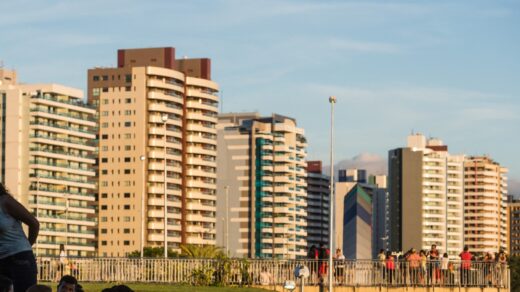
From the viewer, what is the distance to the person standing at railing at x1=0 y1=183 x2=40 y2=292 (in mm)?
14266

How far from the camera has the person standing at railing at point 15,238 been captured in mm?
14266

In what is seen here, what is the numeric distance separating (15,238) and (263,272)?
3877cm

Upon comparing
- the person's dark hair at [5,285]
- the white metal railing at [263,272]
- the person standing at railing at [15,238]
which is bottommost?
the white metal railing at [263,272]

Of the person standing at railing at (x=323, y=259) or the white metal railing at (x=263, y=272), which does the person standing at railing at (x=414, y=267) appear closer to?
the white metal railing at (x=263, y=272)

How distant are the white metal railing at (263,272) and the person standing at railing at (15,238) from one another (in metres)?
36.1

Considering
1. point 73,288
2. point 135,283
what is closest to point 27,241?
point 73,288

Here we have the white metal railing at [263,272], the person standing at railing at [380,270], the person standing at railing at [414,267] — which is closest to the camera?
the white metal railing at [263,272]

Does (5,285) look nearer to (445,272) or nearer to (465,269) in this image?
(445,272)

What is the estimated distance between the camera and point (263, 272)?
52.9 meters

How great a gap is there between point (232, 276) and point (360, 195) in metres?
139

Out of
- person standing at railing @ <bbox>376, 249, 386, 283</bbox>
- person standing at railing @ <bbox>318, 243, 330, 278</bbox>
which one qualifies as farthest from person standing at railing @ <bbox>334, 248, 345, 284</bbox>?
person standing at railing @ <bbox>376, 249, 386, 283</bbox>

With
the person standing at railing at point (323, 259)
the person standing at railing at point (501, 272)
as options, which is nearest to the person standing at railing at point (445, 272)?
the person standing at railing at point (501, 272)

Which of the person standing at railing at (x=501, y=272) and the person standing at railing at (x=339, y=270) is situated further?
the person standing at railing at (x=501, y=272)

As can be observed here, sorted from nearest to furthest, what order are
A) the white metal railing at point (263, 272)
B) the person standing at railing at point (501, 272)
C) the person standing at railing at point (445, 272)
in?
1. the white metal railing at point (263, 272)
2. the person standing at railing at point (445, 272)
3. the person standing at railing at point (501, 272)
